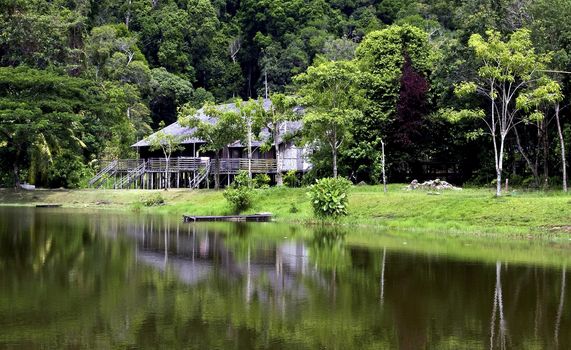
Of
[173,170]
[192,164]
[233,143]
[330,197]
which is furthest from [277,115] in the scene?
[330,197]

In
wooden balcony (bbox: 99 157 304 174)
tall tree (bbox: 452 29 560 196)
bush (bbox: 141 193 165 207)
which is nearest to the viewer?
tall tree (bbox: 452 29 560 196)

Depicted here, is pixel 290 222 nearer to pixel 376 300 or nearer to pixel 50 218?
pixel 50 218

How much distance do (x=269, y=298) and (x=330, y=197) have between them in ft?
70.5

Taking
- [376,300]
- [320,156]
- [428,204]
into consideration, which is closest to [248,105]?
[320,156]

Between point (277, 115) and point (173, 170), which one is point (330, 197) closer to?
point (277, 115)

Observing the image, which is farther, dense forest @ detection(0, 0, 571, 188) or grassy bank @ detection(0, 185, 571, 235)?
dense forest @ detection(0, 0, 571, 188)

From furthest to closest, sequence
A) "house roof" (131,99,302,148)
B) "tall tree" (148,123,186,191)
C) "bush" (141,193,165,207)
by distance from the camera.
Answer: "tall tree" (148,123,186,191)
"house roof" (131,99,302,148)
"bush" (141,193,165,207)

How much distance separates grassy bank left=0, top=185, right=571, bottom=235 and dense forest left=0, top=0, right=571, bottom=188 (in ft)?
14.3

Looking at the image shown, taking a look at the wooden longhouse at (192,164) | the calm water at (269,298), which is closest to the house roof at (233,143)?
the wooden longhouse at (192,164)

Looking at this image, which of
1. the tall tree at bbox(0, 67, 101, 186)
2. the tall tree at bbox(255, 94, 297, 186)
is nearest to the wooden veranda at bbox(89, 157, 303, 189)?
the tall tree at bbox(0, 67, 101, 186)

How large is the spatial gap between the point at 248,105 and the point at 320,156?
22.4 feet

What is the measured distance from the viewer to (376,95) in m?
53.3

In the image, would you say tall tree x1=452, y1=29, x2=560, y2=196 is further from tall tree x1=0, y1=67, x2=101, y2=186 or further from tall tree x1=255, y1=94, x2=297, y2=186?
tall tree x1=0, y1=67, x2=101, y2=186

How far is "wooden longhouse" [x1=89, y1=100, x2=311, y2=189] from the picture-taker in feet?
198
